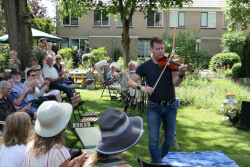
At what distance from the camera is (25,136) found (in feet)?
10.8

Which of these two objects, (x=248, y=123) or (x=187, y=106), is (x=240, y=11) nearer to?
(x=187, y=106)

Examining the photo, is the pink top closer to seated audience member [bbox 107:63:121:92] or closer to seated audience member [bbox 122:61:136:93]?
seated audience member [bbox 122:61:136:93]

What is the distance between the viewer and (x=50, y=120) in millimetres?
2865

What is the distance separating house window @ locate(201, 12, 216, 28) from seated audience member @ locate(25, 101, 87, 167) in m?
33.0

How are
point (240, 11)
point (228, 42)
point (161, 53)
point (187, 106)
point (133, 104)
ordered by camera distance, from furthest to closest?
point (228, 42), point (240, 11), point (187, 106), point (133, 104), point (161, 53)

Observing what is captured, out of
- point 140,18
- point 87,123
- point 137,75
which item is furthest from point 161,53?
point 140,18

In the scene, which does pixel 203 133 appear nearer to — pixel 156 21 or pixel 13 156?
pixel 13 156

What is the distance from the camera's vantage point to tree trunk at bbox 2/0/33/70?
398 inches

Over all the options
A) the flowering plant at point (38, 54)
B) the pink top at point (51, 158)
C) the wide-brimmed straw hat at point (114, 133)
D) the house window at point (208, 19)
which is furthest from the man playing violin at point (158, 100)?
the house window at point (208, 19)

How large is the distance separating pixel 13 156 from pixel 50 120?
2.16 ft

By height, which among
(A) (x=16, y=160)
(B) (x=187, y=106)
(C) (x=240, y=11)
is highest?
(C) (x=240, y=11)

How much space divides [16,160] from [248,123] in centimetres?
624

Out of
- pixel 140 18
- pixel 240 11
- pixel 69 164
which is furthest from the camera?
pixel 140 18

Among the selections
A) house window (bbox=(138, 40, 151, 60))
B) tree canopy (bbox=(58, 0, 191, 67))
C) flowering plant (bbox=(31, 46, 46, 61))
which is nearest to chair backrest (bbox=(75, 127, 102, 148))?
flowering plant (bbox=(31, 46, 46, 61))
